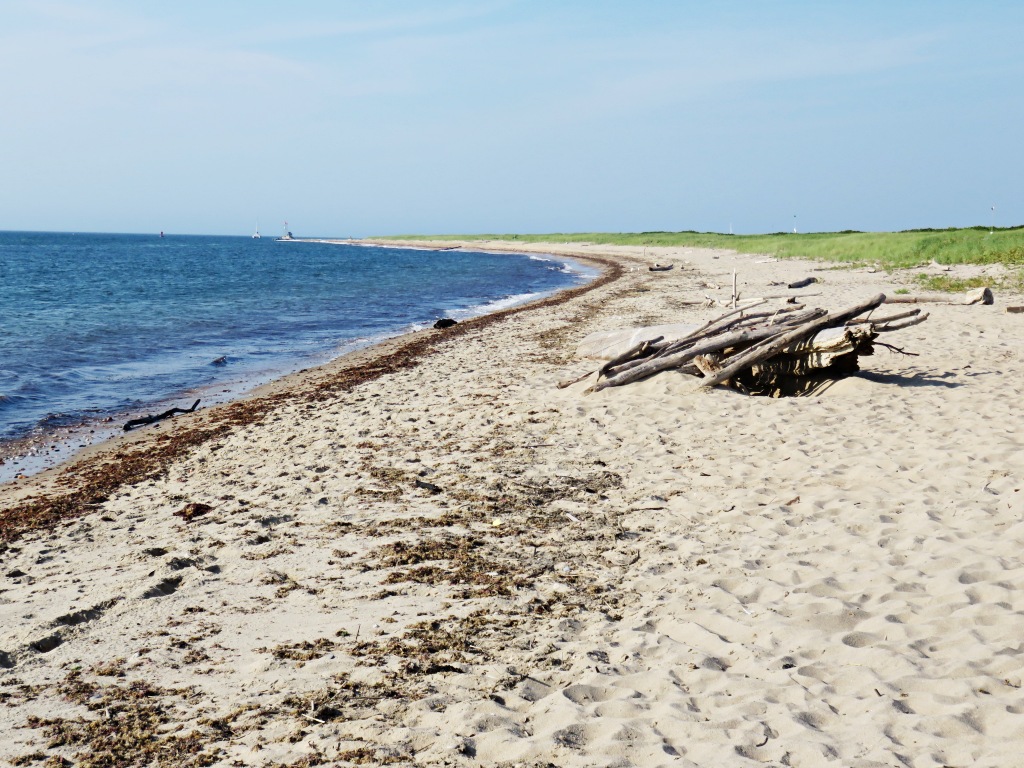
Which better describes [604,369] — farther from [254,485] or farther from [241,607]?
[241,607]

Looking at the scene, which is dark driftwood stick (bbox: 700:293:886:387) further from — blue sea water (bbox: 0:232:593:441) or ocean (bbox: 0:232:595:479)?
blue sea water (bbox: 0:232:593:441)

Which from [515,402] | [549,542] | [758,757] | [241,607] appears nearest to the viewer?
[758,757]

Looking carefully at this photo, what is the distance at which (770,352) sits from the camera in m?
10.2

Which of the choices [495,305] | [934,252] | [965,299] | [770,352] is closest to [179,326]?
[495,305]

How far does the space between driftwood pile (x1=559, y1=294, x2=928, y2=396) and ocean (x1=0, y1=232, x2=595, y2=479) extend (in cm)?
759

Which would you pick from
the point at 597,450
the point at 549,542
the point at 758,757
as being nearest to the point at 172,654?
the point at 549,542

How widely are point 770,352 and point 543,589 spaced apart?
20.4 ft

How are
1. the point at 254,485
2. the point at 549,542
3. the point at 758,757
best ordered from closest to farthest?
1. the point at 758,757
2. the point at 549,542
3. the point at 254,485

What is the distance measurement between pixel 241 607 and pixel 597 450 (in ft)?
13.9

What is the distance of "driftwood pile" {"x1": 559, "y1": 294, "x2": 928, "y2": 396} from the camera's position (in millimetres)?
10078

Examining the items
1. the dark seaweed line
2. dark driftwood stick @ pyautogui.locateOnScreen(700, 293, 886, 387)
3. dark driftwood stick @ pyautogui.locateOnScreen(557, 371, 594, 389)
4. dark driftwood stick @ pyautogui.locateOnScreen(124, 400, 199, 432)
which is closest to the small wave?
the dark seaweed line

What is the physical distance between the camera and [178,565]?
568 cm

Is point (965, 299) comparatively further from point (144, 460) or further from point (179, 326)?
point (179, 326)

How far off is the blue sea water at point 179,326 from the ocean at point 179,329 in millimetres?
38
